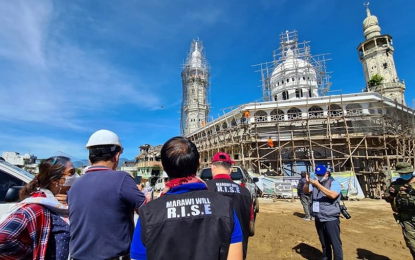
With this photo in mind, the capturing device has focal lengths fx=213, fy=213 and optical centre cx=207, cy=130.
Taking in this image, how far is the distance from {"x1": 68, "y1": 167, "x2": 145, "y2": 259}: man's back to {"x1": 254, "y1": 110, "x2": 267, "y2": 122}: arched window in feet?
76.7

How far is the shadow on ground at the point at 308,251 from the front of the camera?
15.4 ft

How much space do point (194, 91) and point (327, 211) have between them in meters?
51.1

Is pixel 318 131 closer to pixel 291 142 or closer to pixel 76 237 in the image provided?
pixel 291 142

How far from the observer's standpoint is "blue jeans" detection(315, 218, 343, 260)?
346 centimetres

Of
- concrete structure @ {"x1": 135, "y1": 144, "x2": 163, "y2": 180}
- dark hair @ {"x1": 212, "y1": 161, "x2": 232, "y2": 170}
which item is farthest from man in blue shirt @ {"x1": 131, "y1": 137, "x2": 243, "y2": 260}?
concrete structure @ {"x1": 135, "y1": 144, "x2": 163, "y2": 180}

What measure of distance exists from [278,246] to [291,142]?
57.7ft

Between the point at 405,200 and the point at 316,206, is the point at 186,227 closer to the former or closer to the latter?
the point at 316,206

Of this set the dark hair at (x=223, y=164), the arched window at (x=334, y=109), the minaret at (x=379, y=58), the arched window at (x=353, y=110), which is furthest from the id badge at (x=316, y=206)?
the minaret at (x=379, y=58)

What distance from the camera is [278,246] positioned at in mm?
5398

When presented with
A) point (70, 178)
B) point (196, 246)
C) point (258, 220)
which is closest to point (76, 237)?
point (70, 178)

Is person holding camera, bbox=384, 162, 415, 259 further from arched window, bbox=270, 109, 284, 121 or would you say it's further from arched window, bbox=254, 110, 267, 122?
arched window, bbox=270, 109, 284, 121

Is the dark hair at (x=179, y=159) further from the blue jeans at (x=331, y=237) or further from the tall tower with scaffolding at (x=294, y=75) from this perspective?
the tall tower with scaffolding at (x=294, y=75)

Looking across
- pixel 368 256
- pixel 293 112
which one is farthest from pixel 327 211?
pixel 293 112

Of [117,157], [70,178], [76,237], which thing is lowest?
[76,237]
